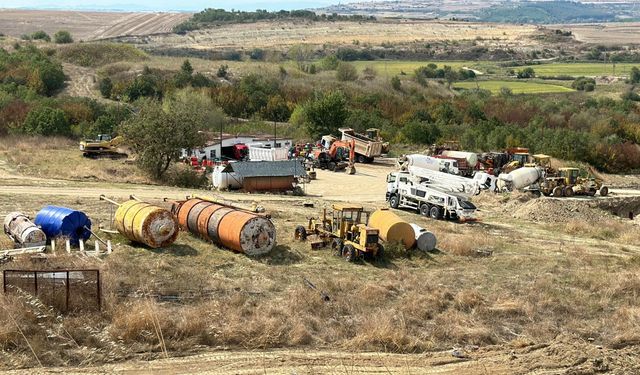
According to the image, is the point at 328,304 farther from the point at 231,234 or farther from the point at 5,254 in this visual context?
the point at 5,254

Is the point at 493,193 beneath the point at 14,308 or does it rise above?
beneath

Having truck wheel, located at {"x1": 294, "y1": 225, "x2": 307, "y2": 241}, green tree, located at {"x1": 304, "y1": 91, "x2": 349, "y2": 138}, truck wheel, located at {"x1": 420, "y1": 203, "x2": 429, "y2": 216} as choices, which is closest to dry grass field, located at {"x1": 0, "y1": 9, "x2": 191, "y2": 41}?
green tree, located at {"x1": 304, "y1": 91, "x2": 349, "y2": 138}

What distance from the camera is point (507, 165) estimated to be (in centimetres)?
4584

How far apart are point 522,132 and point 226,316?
141ft

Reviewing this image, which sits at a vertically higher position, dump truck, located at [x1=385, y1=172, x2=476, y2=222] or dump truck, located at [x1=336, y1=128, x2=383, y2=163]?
dump truck, located at [x1=385, y1=172, x2=476, y2=222]

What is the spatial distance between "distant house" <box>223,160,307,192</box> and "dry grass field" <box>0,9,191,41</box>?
98739mm

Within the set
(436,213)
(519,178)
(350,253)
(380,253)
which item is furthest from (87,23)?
(350,253)

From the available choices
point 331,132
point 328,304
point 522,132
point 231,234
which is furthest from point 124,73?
point 328,304

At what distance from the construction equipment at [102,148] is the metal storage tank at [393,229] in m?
25.5

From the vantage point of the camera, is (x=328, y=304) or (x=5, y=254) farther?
(x=5, y=254)

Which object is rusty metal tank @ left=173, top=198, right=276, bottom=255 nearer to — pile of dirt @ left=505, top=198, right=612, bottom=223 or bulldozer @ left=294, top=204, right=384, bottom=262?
bulldozer @ left=294, top=204, right=384, bottom=262

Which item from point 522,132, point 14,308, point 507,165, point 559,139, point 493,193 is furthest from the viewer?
point 522,132

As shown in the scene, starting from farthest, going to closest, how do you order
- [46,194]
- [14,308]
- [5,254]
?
[46,194] → [5,254] → [14,308]

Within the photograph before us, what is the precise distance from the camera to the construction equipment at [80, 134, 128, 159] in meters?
49.1
